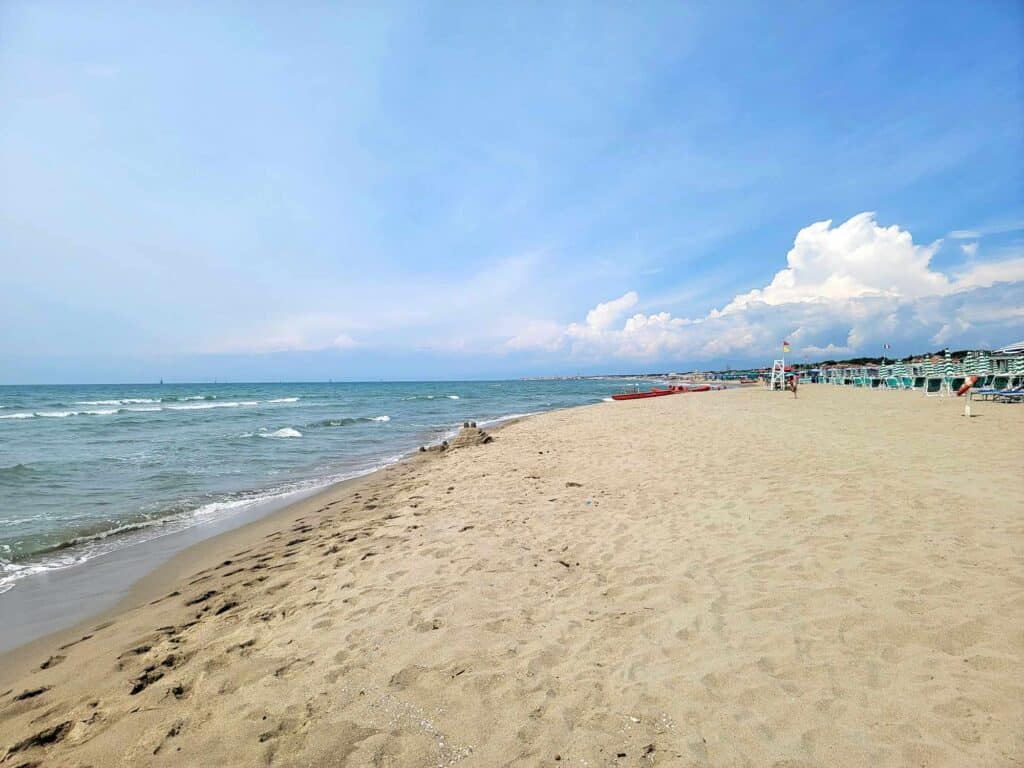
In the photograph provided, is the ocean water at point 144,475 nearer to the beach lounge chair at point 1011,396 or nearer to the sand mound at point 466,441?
the sand mound at point 466,441

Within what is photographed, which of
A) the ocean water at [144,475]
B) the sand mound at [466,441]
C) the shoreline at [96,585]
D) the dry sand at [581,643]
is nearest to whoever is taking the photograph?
the dry sand at [581,643]

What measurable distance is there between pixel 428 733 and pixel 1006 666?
342 cm

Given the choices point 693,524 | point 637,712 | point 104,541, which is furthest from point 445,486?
point 637,712

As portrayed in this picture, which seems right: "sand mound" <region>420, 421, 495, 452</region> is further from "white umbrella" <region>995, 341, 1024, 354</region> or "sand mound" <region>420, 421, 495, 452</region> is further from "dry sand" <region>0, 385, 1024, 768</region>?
"white umbrella" <region>995, 341, 1024, 354</region>

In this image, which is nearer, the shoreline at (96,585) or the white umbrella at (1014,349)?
the shoreline at (96,585)

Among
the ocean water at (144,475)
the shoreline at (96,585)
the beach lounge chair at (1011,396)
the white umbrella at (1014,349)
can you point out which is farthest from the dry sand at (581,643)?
the white umbrella at (1014,349)

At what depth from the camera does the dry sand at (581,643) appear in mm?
2402

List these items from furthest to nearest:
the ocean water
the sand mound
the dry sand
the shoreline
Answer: the sand mound < the ocean water < the shoreline < the dry sand

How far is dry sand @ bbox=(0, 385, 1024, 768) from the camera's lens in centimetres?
240

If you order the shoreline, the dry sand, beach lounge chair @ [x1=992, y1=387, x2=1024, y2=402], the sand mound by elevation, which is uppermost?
beach lounge chair @ [x1=992, y1=387, x2=1024, y2=402]

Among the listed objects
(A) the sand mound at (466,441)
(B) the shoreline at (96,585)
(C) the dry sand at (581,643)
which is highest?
(C) the dry sand at (581,643)

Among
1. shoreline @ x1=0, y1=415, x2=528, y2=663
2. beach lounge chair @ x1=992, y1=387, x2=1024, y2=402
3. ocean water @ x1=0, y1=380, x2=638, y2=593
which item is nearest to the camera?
shoreline @ x1=0, y1=415, x2=528, y2=663

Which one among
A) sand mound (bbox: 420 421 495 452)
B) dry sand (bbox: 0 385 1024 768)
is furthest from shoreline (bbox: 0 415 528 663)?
sand mound (bbox: 420 421 495 452)

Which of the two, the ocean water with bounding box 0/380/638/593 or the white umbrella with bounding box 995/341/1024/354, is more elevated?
the white umbrella with bounding box 995/341/1024/354
